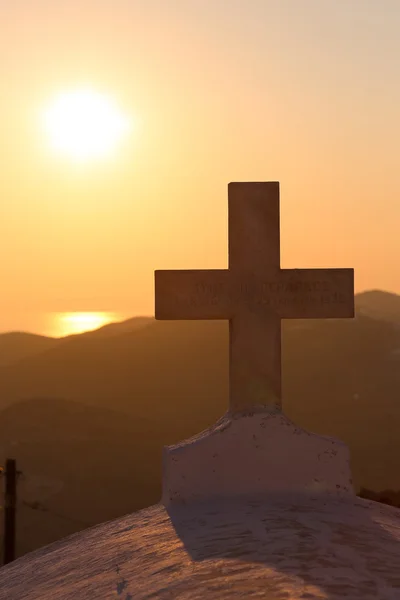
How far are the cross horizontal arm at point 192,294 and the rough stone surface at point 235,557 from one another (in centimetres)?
140

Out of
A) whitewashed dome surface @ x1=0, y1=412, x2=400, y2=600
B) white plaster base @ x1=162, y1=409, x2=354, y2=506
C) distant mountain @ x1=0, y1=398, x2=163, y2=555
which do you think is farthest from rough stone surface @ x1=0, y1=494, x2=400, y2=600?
distant mountain @ x1=0, y1=398, x2=163, y2=555

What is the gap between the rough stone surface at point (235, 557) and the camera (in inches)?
160

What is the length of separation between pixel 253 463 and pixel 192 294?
131 centimetres

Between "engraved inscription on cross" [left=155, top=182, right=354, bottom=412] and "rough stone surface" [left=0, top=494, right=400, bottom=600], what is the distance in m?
0.94

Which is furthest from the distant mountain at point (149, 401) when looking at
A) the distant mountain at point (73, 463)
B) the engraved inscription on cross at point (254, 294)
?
the engraved inscription on cross at point (254, 294)

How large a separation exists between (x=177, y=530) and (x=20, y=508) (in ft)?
168

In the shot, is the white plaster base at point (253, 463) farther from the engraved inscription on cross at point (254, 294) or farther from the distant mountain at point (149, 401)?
the distant mountain at point (149, 401)

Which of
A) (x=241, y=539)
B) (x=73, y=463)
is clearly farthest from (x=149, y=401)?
(x=241, y=539)

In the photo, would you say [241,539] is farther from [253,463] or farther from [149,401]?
[149,401]

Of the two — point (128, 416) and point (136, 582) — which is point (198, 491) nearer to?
point (136, 582)

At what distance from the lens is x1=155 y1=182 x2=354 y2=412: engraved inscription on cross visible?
6.21 m

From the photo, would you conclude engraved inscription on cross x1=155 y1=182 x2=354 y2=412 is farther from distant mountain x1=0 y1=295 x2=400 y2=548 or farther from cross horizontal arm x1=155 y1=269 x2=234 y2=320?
distant mountain x1=0 y1=295 x2=400 y2=548

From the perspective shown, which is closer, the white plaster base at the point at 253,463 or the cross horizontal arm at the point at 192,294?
the white plaster base at the point at 253,463

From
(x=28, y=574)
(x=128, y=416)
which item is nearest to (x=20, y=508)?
(x=128, y=416)
